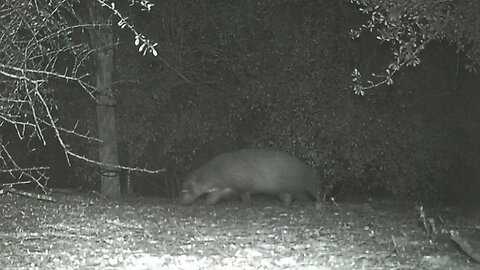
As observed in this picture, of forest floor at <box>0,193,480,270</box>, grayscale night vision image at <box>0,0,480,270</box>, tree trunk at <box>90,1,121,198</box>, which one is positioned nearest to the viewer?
forest floor at <box>0,193,480,270</box>

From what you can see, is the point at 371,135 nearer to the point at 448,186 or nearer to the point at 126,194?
the point at 448,186

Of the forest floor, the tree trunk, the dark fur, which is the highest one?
the tree trunk

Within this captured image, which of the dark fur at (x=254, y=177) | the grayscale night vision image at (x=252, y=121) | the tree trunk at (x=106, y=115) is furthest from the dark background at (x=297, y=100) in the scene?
the dark fur at (x=254, y=177)

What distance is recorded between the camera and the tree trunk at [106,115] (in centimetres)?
1021

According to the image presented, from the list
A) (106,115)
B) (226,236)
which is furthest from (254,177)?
(226,236)

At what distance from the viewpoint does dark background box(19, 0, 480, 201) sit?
9.99 meters

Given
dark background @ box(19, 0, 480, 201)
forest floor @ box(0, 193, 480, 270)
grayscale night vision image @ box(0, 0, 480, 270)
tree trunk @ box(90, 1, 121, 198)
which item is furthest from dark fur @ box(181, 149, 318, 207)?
tree trunk @ box(90, 1, 121, 198)

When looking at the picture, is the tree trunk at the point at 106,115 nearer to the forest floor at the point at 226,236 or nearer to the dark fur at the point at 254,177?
the forest floor at the point at 226,236

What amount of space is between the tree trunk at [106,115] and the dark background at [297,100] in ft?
0.82

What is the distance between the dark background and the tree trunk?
0.25m

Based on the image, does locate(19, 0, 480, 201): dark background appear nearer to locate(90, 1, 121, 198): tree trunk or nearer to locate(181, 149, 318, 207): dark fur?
locate(90, 1, 121, 198): tree trunk

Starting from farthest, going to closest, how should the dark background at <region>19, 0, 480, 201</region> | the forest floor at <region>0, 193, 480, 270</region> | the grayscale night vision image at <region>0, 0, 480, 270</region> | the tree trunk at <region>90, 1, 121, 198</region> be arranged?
the tree trunk at <region>90, 1, 121, 198</region>
the dark background at <region>19, 0, 480, 201</region>
the grayscale night vision image at <region>0, 0, 480, 270</region>
the forest floor at <region>0, 193, 480, 270</region>

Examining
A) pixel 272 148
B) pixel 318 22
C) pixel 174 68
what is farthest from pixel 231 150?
pixel 318 22

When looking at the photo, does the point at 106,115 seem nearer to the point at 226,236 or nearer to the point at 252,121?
the point at 252,121
